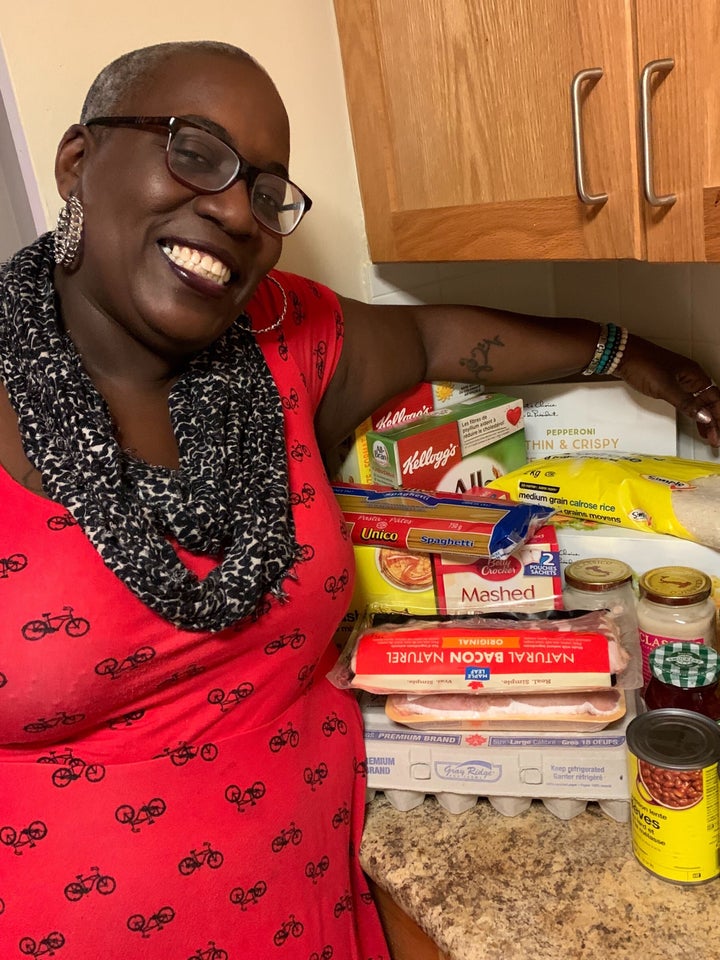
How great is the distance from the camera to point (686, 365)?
1178 mm

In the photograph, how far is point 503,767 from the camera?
86 cm

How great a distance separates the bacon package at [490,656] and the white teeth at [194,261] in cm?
44

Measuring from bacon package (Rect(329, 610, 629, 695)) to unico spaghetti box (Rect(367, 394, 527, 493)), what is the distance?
10.4 inches

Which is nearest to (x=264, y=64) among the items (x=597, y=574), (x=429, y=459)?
(x=429, y=459)

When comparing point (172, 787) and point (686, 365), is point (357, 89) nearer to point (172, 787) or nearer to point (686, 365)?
point (686, 365)

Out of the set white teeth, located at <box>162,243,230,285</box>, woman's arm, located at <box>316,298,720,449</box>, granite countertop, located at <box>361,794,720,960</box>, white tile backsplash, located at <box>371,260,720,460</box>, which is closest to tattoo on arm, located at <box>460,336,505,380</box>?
woman's arm, located at <box>316,298,720,449</box>

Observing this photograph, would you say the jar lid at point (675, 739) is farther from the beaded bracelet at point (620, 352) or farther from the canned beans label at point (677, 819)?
the beaded bracelet at point (620, 352)

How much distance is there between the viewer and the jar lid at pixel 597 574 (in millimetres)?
971

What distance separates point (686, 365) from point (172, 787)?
0.89 meters

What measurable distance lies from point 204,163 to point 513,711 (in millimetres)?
632

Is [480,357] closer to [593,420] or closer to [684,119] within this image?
[593,420]

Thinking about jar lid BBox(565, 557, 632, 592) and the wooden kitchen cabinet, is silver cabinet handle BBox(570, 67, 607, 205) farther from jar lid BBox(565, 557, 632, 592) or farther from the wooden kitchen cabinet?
jar lid BBox(565, 557, 632, 592)

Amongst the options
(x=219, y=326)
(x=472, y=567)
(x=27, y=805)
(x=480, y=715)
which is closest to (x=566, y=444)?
(x=472, y=567)

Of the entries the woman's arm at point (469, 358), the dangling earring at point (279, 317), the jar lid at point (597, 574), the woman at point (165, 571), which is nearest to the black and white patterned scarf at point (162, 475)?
the woman at point (165, 571)
